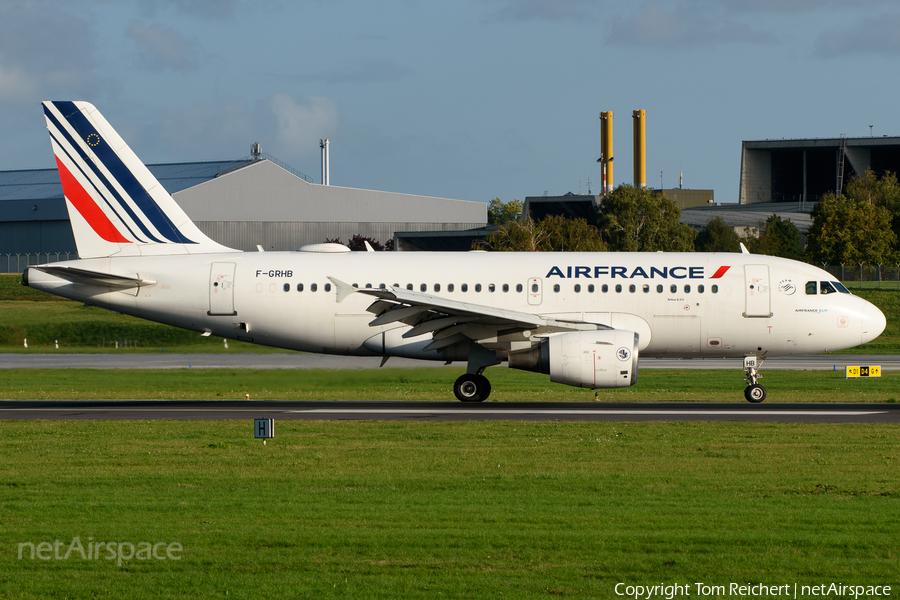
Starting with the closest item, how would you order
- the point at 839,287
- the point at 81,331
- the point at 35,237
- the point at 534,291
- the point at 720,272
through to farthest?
the point at 534,291
the point at 720,272
the point at 839,287
the point at 81,331
the point at 35,237

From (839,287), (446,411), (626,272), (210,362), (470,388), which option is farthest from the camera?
(210,362)

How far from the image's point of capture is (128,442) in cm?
1847

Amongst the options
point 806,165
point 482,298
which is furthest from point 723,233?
point 482,298

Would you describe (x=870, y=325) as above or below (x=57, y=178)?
below

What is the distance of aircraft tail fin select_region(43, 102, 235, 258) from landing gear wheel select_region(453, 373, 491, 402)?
25.6 ft

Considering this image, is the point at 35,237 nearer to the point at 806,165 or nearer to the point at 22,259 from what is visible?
the point at 22,259

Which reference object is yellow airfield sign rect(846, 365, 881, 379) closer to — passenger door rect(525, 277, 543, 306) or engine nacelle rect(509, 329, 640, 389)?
engine nacelle rect(509, 329, 640, 389)

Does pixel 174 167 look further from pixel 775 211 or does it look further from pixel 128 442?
pixel 128 442

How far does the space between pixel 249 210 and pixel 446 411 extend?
3020 inches

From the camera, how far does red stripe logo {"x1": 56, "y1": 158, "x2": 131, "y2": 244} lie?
28375 millimetres

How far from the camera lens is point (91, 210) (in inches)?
1118

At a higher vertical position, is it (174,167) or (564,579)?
(174,167)

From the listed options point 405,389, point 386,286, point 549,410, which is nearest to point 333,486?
point 549,410

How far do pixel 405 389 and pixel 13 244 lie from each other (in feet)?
258
